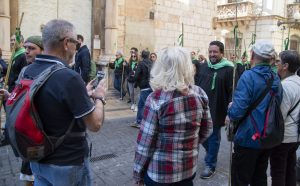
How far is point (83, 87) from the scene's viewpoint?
204 cm

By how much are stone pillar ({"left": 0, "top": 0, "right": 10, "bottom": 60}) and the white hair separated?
746cm

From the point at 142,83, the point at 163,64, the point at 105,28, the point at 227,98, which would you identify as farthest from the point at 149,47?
the point at 163,64

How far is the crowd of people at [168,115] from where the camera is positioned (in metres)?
2.05

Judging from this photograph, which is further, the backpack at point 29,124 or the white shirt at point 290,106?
the white shirt at point 290,106

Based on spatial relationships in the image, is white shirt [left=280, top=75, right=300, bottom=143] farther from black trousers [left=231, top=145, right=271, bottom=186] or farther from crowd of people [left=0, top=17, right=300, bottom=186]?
black trousers [left=231, top=145, right=271, bottom=186]

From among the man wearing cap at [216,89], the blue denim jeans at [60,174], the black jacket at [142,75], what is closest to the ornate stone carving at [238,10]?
the black jacket at [142,75]

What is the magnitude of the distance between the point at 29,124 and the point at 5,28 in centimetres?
782

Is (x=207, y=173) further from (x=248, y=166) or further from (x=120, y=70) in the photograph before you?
(x=120, y=70)

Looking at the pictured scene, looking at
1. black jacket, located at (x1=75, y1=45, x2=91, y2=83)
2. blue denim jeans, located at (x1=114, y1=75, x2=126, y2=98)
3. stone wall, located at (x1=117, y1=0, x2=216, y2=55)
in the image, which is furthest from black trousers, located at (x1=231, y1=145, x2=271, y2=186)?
stone wall, located at (x1=117, y1=0, x2=216, y2=55)

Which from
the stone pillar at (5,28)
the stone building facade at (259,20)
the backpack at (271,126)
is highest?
the stone building facade at (259,20)

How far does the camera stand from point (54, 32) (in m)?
2.07

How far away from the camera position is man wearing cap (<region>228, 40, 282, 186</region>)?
10.3 feet

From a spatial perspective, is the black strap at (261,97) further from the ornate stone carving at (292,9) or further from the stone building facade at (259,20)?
the ornate stone carving at (292,9)

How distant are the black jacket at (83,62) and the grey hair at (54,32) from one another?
18.6 ft
